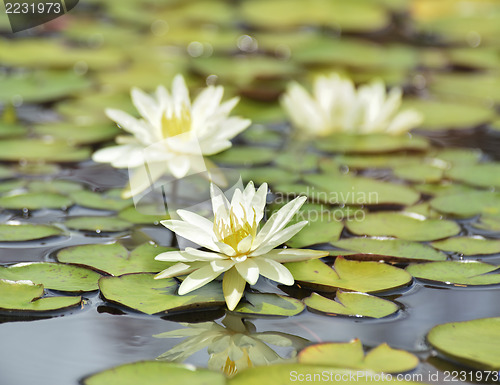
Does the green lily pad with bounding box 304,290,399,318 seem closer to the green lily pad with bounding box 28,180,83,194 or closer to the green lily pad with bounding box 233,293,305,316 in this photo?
the green lily pad with bounding box 233,293,305,316

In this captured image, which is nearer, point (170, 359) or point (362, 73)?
point (170, 359)

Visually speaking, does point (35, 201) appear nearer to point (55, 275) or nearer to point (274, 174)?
point (55, 275)

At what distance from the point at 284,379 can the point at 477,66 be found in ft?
9.32

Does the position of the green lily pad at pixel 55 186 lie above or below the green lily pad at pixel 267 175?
above

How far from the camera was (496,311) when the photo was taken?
1.62 metres

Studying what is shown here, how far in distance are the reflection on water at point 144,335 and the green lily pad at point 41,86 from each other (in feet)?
5.74

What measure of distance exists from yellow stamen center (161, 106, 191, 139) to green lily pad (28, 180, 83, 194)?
44 centimetres

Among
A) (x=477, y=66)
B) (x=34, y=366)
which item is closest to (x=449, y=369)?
(x=34, y=366)

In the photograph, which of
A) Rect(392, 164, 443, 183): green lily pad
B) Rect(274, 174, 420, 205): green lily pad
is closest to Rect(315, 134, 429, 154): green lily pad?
Rect(392, 164, 443, 183): green lily pad

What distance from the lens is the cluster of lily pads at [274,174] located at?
1.56 meters

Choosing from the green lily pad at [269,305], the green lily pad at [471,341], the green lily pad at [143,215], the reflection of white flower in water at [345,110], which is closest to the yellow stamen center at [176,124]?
the green lily pad at [143,215]

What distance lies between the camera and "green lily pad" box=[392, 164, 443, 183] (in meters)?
2.42

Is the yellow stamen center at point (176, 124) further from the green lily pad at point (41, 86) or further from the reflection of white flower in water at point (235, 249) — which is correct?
the green lily pad at point (41, 86)

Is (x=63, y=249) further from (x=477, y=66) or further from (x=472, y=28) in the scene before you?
(x=472, y=28)
